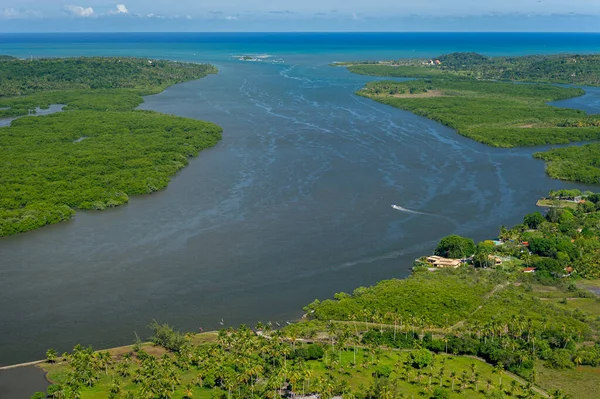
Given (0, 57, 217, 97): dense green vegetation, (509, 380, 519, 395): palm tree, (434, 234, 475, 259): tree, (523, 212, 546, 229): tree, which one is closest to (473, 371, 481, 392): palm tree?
(509, 380, 519, 395): palm tree

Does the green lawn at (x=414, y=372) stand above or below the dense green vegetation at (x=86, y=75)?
below

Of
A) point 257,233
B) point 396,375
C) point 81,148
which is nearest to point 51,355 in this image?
point 396,375

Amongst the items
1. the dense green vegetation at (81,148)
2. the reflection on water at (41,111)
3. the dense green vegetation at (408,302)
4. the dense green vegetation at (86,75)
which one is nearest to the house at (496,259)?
the dense green vegetation at (408,302)

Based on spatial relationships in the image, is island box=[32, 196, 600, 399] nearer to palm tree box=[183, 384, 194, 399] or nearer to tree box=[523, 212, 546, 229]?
palm tree box=[183, 384, 194, 399]

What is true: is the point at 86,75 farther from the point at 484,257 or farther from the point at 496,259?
the point at 484,257

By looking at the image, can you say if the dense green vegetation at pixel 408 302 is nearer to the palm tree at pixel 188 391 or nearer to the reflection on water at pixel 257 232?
the reflection on water at pixel 257 232

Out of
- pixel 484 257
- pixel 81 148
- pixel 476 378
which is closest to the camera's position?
pixel 476 378

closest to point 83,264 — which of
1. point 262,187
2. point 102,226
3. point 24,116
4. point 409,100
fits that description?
point 102,226

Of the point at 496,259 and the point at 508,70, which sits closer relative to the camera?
the point at 496,259
